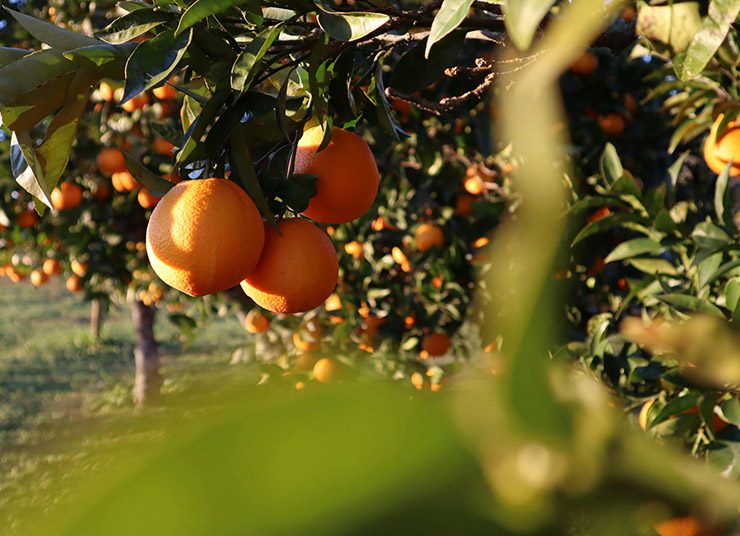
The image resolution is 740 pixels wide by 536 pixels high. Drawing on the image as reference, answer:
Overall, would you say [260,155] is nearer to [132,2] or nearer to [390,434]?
[132,2]

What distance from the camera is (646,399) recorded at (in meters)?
1.36

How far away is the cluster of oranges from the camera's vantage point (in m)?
0.80

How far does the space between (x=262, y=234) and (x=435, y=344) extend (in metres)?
1.82

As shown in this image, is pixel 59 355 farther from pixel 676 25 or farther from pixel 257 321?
pixel 676 25

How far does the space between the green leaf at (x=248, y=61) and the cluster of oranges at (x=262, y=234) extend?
4.2 inches

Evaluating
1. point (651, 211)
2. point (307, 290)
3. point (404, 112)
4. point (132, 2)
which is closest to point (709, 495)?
point (307, 290)

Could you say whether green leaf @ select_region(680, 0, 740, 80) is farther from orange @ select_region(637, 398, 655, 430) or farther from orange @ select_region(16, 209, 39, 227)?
orange @ select_region(16, 209, 39, 227)

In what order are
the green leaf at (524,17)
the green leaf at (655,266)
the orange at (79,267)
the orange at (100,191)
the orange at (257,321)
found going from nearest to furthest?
the green leaf at (524,17)
the green leaf at (655,266)
the orange at (257,321)
the orange at (100,191)
the orange at (79,267)

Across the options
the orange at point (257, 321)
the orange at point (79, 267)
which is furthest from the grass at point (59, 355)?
the orange at point (79, 267)

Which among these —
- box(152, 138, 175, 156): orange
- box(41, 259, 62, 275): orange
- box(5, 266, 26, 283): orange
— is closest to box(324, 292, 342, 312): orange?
box(152, 138, 175, 156): orange

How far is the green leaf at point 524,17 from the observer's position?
479 mm

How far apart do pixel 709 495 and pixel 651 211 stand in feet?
5.04

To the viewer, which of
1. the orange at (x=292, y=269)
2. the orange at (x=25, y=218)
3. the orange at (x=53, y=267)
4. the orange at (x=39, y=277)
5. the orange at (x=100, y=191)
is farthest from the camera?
the orange at (x=39, y=277)

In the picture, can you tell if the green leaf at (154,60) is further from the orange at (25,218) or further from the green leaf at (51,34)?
the orange at (25,218)
